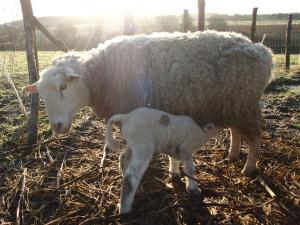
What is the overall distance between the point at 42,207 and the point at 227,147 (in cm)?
253

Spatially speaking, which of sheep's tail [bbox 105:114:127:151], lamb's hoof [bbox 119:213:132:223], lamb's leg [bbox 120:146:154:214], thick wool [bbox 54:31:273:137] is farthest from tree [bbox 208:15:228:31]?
lamb's hoof [bbox 119:213:132:223]

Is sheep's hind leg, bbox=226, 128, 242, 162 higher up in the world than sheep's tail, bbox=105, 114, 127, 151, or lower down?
lower down

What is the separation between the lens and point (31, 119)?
567cm

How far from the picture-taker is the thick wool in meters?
4.02

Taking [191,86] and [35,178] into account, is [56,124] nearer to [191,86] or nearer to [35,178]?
[35,178]

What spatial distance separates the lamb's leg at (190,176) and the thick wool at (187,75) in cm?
56

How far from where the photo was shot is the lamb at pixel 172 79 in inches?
158

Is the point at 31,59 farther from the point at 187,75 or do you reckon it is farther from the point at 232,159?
the point at 232,159

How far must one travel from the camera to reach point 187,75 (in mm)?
4016

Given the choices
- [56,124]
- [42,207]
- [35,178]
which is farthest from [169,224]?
[35,178]

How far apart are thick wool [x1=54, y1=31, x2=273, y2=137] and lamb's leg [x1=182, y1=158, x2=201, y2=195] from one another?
0.56 meters

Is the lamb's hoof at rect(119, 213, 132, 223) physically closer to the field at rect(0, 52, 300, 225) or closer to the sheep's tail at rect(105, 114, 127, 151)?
the field at rect(0, 52, 300, 225)

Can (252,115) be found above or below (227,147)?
above

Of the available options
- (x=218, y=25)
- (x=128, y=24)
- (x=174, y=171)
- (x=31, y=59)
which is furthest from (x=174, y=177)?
(x=218, y=25)
